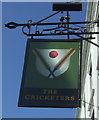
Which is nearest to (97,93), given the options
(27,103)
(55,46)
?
(55,46)

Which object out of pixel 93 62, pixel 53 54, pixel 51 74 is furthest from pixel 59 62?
pixel 93 62

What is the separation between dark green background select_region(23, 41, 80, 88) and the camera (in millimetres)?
9977

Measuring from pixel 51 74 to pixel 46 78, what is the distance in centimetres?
18

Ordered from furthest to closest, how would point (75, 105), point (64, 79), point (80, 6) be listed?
point (80, 6)
point (64, 79)
point (75, 105)

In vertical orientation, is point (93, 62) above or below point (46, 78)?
above

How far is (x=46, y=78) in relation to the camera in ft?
33.0

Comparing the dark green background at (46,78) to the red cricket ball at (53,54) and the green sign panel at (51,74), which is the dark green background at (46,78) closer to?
the green sign panel at (51,74)

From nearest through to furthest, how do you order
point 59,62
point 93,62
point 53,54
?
point 59,62 < point 53,54 < point 93,62

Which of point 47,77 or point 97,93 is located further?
point 97,93

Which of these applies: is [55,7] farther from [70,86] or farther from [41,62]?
[70,86]

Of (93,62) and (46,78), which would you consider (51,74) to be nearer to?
(46,78)

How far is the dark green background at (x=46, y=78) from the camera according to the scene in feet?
32.7

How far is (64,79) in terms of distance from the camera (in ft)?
33.1

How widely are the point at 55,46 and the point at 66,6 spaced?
3.91 feet
